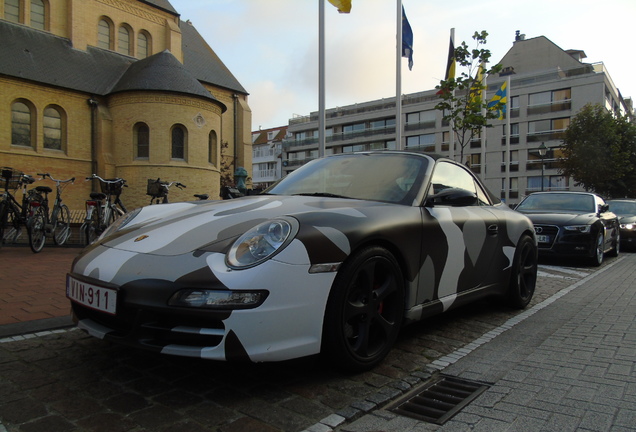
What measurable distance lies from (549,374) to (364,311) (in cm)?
123

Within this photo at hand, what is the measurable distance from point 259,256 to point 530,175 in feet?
185

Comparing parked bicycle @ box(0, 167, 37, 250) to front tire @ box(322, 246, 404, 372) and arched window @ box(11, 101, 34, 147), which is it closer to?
front tire @ box(322, 246, 404, 372)

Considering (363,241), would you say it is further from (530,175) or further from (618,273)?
(530,175)

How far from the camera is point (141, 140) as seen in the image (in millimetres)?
26953

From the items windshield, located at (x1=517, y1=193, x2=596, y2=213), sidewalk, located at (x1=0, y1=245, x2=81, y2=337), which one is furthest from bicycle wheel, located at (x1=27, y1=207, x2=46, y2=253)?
windshield, located at (x1=517, y1=193, x2=596, y2=213)

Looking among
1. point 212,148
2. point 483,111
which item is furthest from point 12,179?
point 483,111

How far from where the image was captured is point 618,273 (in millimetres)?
7973

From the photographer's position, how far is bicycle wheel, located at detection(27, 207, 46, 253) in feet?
25.9

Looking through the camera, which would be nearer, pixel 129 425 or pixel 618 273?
pixel 129 425

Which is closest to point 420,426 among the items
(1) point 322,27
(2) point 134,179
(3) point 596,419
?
(3) point 596,419

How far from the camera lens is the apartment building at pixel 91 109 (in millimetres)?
24703

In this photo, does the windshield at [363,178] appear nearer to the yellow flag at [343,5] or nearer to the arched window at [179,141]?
the yellow flag at [343,5]

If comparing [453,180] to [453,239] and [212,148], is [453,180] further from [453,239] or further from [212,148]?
[212,148]

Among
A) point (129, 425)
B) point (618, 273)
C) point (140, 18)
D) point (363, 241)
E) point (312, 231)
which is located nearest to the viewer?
point (129, 425)
